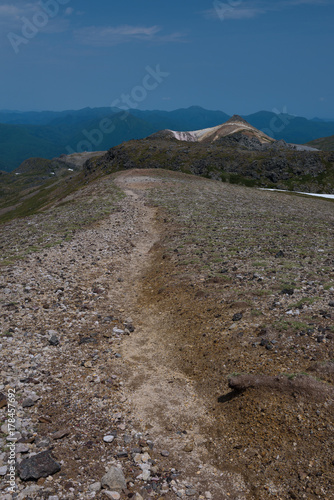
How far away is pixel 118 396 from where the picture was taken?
1163 centimetres

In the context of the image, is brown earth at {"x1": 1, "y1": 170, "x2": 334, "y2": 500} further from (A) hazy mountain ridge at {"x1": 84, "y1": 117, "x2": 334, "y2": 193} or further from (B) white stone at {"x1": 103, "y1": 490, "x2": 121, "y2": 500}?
(A) hazy mountain ridge at {"x1": 84, "y1": 117, "x2": 334, "y2": 193}

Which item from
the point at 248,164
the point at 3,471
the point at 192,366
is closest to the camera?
the point at 3,471

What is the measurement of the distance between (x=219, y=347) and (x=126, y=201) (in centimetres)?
3442

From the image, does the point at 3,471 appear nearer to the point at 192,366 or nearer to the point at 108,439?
the point at 108,439

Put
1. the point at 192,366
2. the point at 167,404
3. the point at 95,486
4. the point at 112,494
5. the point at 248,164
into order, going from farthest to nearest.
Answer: the point at 248,164 < the point at 192,366 < the point at 167,404 < the point at 95,486 < the point at 112,494

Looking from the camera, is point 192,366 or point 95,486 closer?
point 95,486

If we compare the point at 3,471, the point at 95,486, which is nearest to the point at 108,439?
the point at 95,486

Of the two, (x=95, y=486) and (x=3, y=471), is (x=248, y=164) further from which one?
(x=3, y=471)

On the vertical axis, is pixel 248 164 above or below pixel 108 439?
above

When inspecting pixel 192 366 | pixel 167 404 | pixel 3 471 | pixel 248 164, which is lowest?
pixel 167 404

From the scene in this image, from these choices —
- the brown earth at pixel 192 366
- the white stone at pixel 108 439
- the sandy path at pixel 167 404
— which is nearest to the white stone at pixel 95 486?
the brown earth at pixel 192 366

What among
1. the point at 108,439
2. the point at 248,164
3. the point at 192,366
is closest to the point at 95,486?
the point at 108,439

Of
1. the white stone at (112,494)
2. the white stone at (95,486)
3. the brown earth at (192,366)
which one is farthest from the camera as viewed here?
the brown earth at (192,366)

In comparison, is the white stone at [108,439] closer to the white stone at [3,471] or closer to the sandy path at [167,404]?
the sandy path at [167,404]
